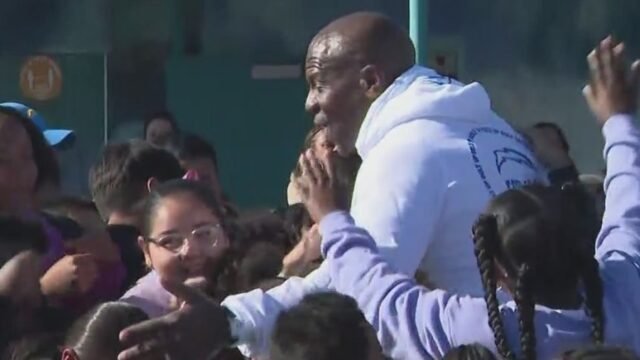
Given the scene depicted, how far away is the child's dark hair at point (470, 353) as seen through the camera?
3230mm

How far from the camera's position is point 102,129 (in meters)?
10.9

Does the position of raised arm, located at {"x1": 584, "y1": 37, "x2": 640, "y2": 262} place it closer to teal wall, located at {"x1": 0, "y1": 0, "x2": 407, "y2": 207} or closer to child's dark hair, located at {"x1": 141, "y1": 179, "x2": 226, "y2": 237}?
child's dark hair, located at {"x1": 141, "y1": 179, "x2": 226, "y2": 237}

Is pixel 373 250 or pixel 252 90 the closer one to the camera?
pixel 373 250

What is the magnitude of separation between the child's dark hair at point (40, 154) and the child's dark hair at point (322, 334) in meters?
1.38

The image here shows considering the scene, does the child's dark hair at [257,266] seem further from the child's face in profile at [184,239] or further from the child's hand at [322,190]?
the child's hand at [322,190]

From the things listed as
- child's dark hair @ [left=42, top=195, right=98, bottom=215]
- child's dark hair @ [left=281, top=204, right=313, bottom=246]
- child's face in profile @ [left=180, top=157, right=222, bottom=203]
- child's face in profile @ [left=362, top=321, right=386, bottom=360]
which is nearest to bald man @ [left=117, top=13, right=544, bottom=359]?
child's face in profile @ [left=362, top=321, right=386, bottom=360]

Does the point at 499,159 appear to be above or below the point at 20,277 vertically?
above

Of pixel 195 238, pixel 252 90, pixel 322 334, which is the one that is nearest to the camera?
pixel 322 334

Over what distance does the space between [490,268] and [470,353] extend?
0.17 meters

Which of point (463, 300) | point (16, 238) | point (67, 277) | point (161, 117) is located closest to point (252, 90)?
point (161, 117)

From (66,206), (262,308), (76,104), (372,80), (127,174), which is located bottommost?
(76,104)

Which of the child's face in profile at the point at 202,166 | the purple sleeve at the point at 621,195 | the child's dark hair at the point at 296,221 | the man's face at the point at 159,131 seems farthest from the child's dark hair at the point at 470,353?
the man's face at the point at 159,131

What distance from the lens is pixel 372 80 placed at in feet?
13.2

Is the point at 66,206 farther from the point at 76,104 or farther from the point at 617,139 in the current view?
the point at 76,104
